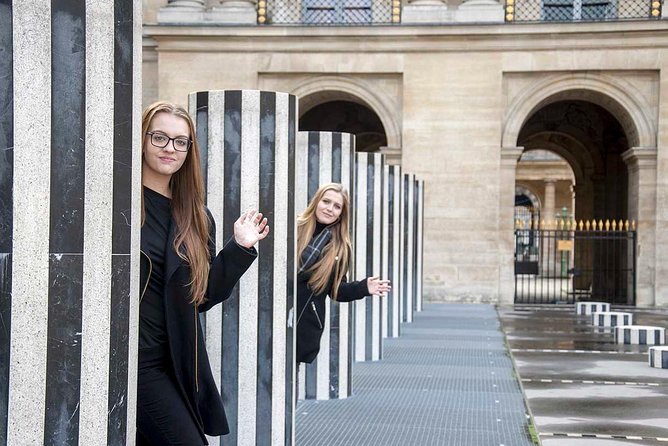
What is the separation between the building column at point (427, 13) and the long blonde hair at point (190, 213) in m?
19.8

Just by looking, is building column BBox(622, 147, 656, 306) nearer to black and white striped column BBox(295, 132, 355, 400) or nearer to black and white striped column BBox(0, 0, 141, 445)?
black and white striped column BBox(295, 132, 355, 400)

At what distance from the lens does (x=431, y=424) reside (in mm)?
8414

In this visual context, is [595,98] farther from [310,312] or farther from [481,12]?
[310,312]

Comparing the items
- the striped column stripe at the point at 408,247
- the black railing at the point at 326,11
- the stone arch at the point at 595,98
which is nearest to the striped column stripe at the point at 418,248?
the striped column stripe at the point at 408,247

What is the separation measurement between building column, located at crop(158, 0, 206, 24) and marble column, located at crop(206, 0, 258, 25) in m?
0.25

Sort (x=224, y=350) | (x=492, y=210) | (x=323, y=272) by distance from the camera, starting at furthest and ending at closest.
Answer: (x=492, y=210)
(x=323, y=272)
(x=224, y=350)

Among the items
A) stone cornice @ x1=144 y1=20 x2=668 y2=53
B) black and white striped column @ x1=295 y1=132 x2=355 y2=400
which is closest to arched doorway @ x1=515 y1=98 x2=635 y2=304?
stone cornice @ x1=144 y1=20 x2=668 y2=53

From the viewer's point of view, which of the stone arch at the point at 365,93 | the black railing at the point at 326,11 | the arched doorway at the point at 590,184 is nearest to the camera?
the stone arch at the point at 365,93

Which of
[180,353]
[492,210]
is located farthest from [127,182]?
[492,210]

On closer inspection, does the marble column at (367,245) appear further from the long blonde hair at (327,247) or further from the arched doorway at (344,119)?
the arched doorway at (344,119)

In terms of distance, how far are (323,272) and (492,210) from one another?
1566 centimetres

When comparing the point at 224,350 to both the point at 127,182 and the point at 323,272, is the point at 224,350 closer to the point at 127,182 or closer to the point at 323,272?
the point at 323,272

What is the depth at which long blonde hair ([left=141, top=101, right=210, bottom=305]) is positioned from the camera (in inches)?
161

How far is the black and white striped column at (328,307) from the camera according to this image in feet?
31.6
